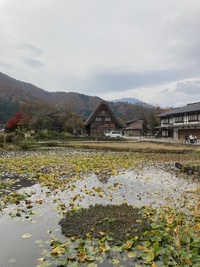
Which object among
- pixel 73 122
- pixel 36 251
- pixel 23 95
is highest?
pixel 23 95

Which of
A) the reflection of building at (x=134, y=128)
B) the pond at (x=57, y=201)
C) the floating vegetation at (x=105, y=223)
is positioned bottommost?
the pond at (x=57, y=201)

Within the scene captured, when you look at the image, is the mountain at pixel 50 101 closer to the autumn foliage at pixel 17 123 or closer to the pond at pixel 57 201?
the autumn foliage at pixel 17 123

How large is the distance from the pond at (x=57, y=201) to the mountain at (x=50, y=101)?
55671 mm

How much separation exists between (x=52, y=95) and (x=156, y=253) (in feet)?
393

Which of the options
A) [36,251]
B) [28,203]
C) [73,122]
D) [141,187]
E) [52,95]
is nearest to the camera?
[36,251]

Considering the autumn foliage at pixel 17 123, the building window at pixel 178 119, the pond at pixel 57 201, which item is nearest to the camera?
the pond at pixel 57 201

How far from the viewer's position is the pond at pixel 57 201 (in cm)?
391

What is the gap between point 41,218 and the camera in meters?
5.14

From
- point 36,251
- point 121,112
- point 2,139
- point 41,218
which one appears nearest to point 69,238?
point 36,251

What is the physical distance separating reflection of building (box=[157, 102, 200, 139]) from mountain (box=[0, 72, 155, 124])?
29048mm

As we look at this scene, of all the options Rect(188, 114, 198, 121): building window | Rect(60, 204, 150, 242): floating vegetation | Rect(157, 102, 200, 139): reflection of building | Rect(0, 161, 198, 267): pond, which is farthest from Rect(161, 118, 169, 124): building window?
Rect(60, 204, 150, 242): floating vegetation

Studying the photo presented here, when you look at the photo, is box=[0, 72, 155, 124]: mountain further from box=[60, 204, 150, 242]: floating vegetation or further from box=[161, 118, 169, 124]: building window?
box=[60, 204, 150, 242]: floating vegetation

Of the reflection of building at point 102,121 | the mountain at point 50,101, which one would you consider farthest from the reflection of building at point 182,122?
the mountain at point 50,101

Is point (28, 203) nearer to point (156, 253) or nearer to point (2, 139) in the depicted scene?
point (156, 253)
